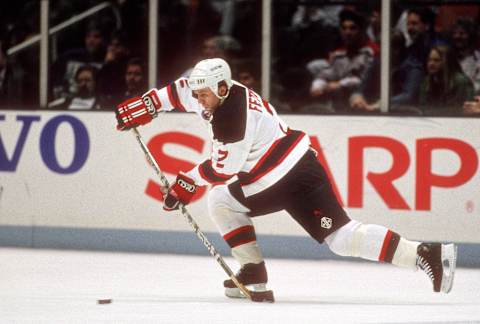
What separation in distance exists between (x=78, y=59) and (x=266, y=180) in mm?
2407

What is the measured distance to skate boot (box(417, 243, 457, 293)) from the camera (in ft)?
18.6

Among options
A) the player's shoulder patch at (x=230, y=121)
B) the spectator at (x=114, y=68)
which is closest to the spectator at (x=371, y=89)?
the spectator at (x=114, y=68)

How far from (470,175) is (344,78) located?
89 centimetres

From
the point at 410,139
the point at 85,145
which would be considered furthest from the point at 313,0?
the point at 85,145

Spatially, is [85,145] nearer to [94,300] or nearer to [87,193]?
[87,193]

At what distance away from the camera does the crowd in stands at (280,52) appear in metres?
7.14

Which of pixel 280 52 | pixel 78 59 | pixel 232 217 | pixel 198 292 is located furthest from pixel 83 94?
pixel 232 217

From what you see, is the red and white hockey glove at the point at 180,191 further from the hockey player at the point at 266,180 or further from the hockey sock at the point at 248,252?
the hockey sock at the point at 248,252

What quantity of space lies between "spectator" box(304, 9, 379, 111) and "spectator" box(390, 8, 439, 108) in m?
0.18

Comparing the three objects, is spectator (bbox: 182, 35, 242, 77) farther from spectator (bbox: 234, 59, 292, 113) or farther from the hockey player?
the hockey player

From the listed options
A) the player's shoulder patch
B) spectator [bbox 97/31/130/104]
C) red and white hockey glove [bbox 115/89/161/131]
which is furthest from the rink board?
the player's shoulder patch

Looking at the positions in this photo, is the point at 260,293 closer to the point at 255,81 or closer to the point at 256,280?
the point at 256,280

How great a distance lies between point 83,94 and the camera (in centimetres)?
775

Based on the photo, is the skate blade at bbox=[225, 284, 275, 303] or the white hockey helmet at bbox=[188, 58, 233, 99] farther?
the skate blade at bbox=[225, 284, 275, 303]
